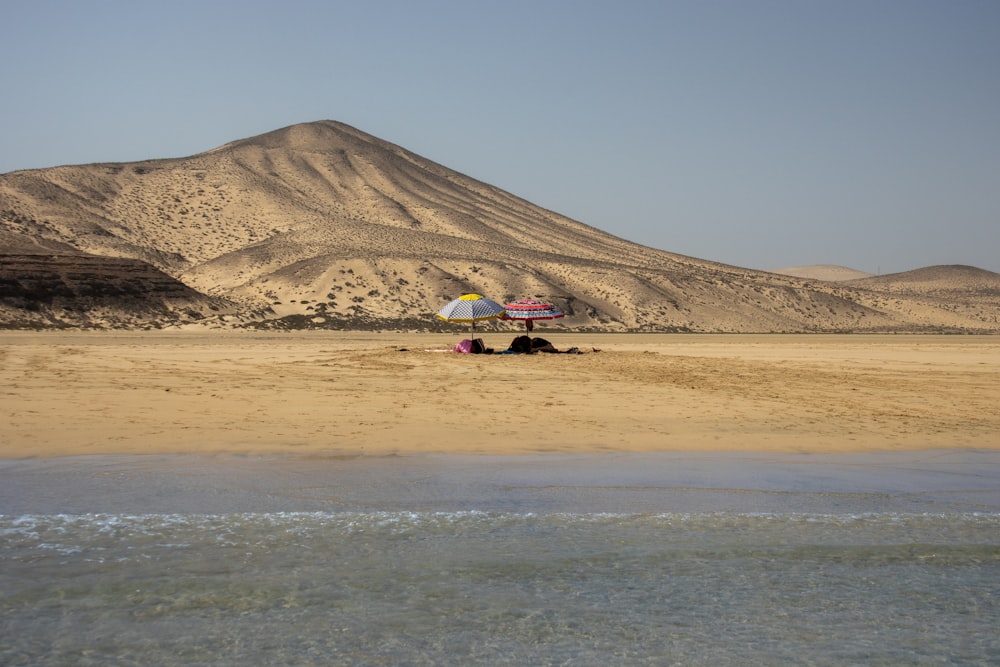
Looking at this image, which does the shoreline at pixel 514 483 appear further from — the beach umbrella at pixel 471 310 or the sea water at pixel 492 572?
the beach umbrella at pixel 471 310

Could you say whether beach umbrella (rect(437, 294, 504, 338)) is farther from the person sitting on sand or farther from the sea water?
the sea water

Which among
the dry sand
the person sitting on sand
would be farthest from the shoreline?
the person sitting on sand

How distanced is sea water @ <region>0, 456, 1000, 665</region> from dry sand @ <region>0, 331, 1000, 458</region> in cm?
237

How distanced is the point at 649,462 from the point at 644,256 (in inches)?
3651

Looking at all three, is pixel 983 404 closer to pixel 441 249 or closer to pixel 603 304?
pixel 603 304

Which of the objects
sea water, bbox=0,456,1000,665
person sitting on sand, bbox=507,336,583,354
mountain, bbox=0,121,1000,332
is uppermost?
mountain, bbox=0,121,1000,332

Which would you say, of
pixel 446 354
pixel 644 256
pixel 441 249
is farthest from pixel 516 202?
pixel 446 354

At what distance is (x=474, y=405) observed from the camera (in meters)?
16.5

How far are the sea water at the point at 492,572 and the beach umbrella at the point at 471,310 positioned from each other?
2049cm

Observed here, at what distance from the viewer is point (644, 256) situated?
103000mm

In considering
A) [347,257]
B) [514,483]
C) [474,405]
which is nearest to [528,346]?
[474,405]

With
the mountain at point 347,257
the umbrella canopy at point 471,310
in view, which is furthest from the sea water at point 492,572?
the mountain at point 347,257

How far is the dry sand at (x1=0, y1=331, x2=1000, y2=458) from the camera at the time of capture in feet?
42.2

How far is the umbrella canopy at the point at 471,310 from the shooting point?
102 feet
